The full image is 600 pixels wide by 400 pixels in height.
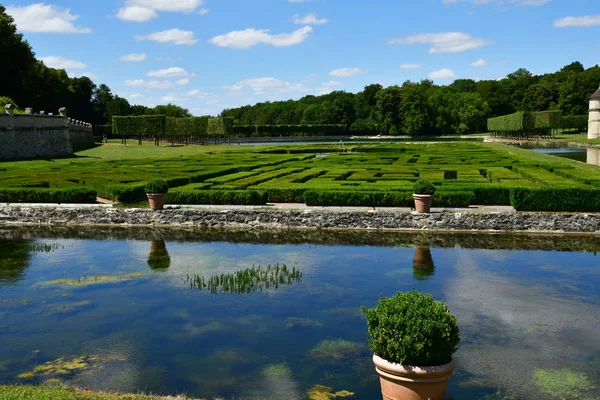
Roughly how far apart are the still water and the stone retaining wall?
862mm

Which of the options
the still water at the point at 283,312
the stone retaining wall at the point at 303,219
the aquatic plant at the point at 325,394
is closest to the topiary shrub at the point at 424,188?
the stone retaining wall at the point at 303,219

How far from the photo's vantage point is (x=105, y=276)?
13.9m

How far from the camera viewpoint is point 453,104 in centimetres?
12938

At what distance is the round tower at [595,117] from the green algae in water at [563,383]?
94.5 m

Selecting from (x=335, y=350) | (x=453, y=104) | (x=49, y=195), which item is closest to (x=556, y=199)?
(x=335, y=350)

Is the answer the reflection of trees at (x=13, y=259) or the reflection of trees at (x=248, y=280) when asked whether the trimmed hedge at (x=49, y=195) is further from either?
the reflection of trees at (x=248, y=280)

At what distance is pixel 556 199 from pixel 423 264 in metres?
8.04

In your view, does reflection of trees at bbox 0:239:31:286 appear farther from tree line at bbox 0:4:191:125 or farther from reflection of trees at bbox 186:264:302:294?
tree line at bbox 0:4:191:125

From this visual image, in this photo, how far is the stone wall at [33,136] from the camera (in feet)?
152

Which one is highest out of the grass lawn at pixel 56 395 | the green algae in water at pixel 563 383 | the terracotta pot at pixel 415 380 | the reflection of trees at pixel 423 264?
the terracotta pot at pixel 415 380

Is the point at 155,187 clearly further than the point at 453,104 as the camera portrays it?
No

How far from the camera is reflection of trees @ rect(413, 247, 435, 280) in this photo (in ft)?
43.8

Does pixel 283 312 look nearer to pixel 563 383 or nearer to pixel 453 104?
pixel 563 383

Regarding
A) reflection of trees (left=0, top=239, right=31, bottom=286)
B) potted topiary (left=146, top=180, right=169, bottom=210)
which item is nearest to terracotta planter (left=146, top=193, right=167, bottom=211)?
potted topiary (left=146, top=180, right=169, bottom=210)
